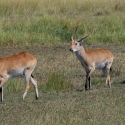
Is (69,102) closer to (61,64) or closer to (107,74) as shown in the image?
(107,74)

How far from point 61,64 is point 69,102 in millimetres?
4412

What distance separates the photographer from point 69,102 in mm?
9094

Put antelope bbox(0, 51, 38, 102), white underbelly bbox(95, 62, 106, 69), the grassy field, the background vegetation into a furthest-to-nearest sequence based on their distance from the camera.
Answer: the background vegetation < white underbelly bbox(95, 62, 106, 69) < antelope bbox(0, 51, 38, 102) < the grassy field

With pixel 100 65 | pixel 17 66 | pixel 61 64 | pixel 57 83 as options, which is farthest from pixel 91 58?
pixel 61 64

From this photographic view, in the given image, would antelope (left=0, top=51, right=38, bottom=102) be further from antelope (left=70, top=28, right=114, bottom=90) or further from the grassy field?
antelope (left=70, top=28, right=114, bottom=90)

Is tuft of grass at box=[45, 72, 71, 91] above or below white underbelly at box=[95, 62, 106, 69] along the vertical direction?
below

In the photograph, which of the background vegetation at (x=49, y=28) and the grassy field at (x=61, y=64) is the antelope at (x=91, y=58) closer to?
the grassy field at (x=61, y=64)

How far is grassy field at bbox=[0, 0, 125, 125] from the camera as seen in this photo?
8289 mm

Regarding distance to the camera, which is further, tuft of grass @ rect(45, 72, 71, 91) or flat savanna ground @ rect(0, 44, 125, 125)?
tuft of grass @ rect(45, 72, 71, 91)

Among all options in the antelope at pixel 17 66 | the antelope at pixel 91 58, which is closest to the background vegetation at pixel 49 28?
the antelope at pixel 91 58

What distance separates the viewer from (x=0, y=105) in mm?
9039

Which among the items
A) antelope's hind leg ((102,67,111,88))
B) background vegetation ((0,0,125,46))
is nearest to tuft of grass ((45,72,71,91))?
antelope's hind leg ((102,67,111,88))

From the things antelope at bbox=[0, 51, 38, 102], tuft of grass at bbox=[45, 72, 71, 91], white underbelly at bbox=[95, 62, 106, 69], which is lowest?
tuft of grass at bbox=[45, 72, 71, 91]

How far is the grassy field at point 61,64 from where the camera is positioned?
8289 millimetres
